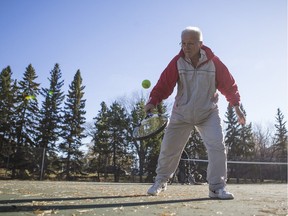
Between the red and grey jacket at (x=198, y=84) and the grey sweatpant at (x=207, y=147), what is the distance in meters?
0.14

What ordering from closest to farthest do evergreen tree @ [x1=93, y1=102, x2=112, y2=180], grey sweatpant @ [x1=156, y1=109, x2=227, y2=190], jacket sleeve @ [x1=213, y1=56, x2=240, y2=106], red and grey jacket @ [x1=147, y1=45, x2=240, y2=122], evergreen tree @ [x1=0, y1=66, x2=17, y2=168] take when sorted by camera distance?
grey sweatpant @ [x1=156, y1=109, x2=227, y2=190]
red and grey jacket @ [x1=147, y1=45, x2=240, y2=122]
jacket sleeve @ [x1=213, y1=56, x2=240, y2=106]
evergreen tree @ [x1=0, y1=66, x2=17, y2=168]
evergreen tree @ [x1=93, y1=102, x2=112, y2=180]

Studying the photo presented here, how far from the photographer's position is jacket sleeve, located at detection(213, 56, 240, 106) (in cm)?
412

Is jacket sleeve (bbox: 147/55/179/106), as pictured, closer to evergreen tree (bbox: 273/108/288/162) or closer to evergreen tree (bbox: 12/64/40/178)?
evergreen tree (bbox: 12/64/40/178)

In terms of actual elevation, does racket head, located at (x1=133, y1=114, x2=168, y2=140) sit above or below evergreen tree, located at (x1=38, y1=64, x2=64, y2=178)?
below

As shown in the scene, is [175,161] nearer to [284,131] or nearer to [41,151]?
[41,151]

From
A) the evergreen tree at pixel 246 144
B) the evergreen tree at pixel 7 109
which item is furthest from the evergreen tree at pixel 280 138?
the evergreen tree at pixel 7 109

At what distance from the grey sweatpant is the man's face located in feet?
2.84

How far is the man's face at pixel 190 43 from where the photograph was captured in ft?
13.0

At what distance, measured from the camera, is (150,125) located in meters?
4.65

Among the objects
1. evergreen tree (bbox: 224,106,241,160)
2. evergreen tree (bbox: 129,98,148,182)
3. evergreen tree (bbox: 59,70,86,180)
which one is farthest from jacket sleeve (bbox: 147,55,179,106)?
evergreen tree (bbox: 224,106,241,160)

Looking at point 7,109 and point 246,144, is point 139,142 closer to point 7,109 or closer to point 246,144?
point 7,109

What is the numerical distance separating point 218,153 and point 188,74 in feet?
3.76

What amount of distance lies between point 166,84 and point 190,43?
70 centimetres

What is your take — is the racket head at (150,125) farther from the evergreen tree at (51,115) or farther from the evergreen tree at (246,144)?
the evergreen tree at (246,144)
